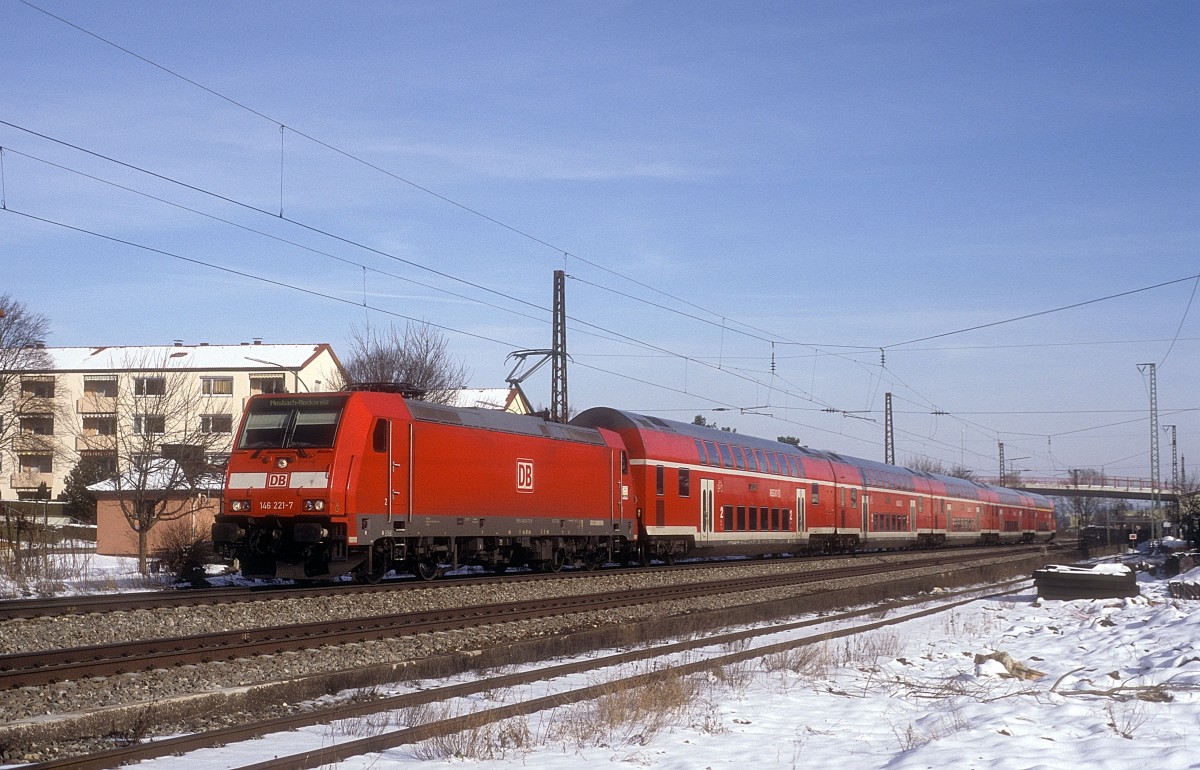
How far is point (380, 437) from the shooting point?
1997 cm

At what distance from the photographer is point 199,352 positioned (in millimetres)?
82938

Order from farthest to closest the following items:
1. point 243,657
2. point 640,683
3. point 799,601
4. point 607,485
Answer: point 607,485 → point 799,601 → point 243,657 → point 640,683

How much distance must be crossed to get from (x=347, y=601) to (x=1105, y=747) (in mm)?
12422

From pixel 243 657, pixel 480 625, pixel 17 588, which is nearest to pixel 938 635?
pixel 480 625

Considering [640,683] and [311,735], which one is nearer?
[311,735]

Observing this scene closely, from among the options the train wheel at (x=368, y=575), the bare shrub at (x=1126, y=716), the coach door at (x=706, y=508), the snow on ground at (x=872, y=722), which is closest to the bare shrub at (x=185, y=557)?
the train wheel at (x=368, y=575)

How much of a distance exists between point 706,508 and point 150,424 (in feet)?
71.7

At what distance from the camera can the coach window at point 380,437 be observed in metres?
19.8

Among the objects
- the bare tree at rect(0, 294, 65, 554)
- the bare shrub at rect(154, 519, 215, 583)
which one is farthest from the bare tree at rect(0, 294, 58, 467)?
the bare shrub at rect(154, 519, 215, 583)

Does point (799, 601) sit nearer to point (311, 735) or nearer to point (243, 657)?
point (243, 657)

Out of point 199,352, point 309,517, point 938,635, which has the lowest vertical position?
point 938,635

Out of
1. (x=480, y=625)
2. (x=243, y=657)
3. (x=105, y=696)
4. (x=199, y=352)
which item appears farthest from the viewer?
(x=199, y=352)

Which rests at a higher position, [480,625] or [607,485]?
[607,485]

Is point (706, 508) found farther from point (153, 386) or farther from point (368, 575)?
point (153, 386)
